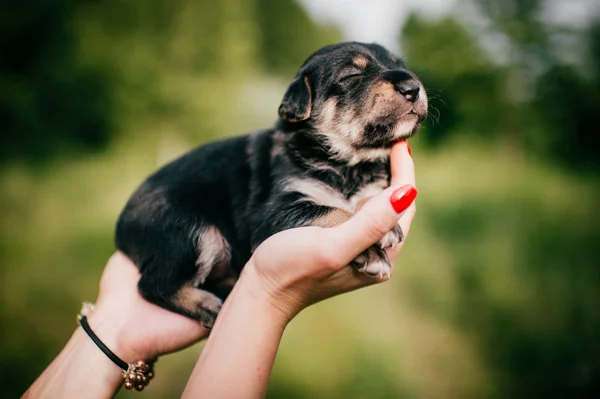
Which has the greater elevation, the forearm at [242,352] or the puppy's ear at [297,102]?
the puppy's ear at [297,102]

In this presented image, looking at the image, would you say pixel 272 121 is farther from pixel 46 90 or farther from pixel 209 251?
pixel 209 251

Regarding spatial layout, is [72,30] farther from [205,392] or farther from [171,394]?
[205,392]

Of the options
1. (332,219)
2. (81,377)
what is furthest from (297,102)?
(81,377)

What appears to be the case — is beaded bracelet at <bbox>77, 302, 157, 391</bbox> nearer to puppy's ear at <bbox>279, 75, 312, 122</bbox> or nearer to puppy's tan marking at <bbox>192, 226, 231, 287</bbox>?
puppy's tan marking at <bbox>192, 226, 231, 287</bbox>

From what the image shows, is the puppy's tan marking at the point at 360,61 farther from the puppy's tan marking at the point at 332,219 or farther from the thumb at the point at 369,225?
the thumb at the point at 369,225

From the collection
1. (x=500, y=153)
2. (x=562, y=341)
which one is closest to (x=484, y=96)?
(x=500, y=153)

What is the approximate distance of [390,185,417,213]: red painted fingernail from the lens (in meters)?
1.77

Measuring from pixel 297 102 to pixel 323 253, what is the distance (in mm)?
1058

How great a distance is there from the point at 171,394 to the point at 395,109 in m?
3.69

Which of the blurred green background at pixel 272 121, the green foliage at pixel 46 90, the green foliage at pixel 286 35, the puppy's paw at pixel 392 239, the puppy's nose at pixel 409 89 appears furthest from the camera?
the green foliage at pixel 286 35

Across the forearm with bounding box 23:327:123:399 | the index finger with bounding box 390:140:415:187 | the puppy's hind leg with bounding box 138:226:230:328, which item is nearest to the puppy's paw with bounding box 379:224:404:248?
the index finger with bounding box 390:140:415:187

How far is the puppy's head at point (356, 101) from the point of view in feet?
7.41

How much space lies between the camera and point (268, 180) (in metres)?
2.58

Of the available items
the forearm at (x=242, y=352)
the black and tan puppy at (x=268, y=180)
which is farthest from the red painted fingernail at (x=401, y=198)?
the forearm at (x=242, y=352)
